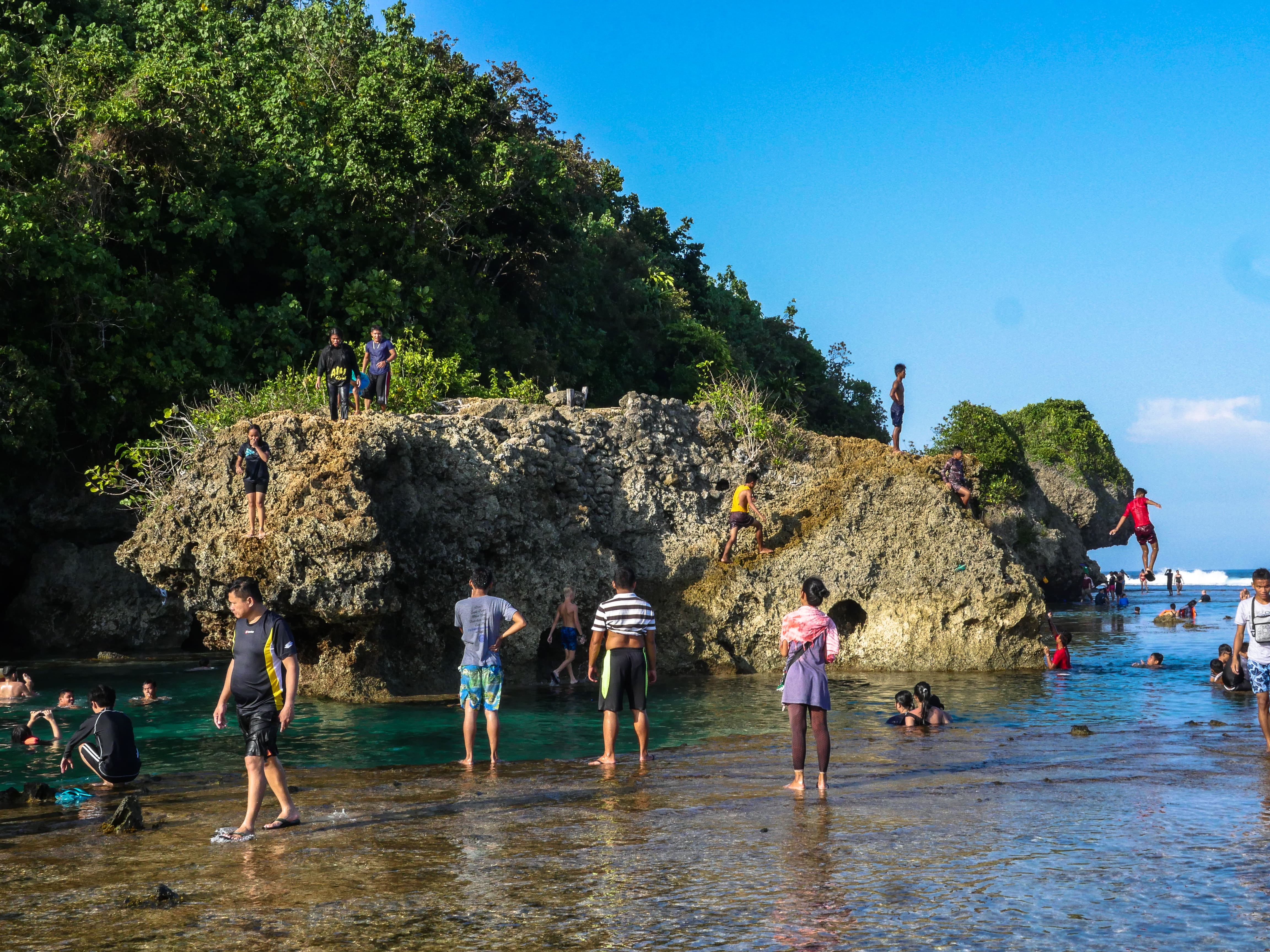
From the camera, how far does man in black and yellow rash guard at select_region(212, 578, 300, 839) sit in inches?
332

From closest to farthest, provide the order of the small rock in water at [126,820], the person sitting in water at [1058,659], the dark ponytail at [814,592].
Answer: the small rock in water at [126,820] < the dark ponytail at [814,592] < the person sitting in water at [1058,659]

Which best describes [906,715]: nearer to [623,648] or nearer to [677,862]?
[623,648]

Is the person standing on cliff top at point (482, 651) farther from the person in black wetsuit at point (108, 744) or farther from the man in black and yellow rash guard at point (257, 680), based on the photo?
the person in black wetsuit at point (108, 744)

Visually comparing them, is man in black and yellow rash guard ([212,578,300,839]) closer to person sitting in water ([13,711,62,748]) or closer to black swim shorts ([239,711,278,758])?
black swim shorts ([239,711,278,758])

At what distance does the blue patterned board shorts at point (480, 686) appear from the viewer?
11.8 meters

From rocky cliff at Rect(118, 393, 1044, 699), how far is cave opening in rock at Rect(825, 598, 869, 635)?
0.07 m

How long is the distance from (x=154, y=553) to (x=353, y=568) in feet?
11.6

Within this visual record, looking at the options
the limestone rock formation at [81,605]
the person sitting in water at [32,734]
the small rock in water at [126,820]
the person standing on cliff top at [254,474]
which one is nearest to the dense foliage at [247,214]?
the limestone rock formation at [81,605]

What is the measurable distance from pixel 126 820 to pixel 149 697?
974 centimetres

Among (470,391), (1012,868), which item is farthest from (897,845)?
(470,391)

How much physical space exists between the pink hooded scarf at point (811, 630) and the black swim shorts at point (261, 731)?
4.25 metres

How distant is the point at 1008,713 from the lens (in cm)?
1628


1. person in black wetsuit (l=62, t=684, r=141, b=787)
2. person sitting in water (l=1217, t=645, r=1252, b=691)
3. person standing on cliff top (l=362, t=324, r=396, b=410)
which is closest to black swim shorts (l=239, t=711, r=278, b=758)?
person in black wetsuit (l=62, t=684, r=141, b=787)

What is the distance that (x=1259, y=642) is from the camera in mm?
11797
